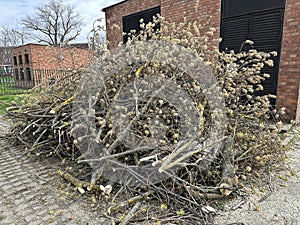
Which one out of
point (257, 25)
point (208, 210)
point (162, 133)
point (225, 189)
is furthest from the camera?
point (257, 25)

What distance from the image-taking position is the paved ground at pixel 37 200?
1.98 meters

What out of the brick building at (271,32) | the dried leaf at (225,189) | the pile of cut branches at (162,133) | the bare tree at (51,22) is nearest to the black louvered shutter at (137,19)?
the brick building at (271,32)

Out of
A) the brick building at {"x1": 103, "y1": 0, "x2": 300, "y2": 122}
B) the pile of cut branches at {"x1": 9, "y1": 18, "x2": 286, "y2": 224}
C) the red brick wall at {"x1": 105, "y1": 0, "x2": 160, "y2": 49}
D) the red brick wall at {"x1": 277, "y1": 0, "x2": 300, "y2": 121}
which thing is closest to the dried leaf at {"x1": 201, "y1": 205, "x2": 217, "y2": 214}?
the pile of cut branches at {"x1": 9, "y1": 18, "x2": 286, "y2": 224}

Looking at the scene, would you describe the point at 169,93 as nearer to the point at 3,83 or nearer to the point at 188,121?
the point at 188,121

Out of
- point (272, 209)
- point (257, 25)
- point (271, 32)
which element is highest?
point (257, 25)

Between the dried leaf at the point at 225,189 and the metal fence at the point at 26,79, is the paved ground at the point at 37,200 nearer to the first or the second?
the dried leaf at the point at 225,189

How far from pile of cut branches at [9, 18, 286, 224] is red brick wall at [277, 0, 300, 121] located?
220 cm

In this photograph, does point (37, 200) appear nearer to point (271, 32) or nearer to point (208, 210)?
point (208, 210)

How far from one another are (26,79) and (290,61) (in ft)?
62.2

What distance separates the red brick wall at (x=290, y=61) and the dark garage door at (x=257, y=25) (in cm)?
10

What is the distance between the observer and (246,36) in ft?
18.0

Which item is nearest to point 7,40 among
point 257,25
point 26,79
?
point 26,79

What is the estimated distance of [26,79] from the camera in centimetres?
1842

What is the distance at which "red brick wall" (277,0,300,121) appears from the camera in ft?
15.5
